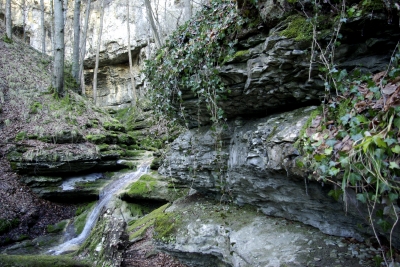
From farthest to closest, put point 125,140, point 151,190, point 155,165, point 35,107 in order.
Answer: point 125,140, point 35,107, point 155,165, point 151,190

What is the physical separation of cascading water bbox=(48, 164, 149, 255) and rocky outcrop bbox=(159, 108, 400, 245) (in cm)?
389

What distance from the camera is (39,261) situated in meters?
4.70

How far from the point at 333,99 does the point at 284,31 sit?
4.18 ft

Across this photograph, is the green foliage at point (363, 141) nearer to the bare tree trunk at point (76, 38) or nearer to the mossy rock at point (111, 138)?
the mossy rock at point (111, 138)

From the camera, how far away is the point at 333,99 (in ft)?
9.89

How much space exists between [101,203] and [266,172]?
7.01 meters

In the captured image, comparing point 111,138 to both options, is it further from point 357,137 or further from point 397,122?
point 397,122

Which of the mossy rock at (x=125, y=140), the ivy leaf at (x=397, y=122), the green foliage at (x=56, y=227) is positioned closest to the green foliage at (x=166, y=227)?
the ivy leaf at (x=397, y=122)

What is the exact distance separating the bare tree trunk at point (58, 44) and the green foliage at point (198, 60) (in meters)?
7.47

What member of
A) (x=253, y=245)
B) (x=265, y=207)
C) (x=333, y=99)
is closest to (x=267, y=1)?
(x=333, y=99)

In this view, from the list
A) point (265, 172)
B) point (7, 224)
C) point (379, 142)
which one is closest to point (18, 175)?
point (7, 224)

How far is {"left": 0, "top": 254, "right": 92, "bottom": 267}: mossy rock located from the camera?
4602 millimetres

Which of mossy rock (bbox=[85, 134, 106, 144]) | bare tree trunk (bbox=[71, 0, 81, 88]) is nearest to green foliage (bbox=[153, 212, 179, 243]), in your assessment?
mossy rock (bbox=[85, 134, 106, 144])

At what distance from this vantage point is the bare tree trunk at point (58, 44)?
430 inches
